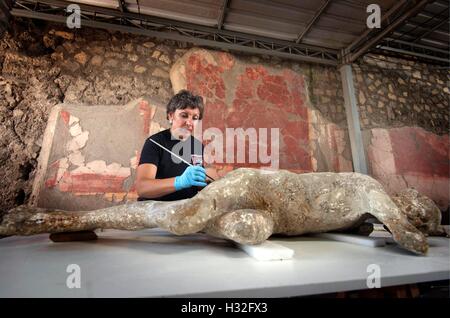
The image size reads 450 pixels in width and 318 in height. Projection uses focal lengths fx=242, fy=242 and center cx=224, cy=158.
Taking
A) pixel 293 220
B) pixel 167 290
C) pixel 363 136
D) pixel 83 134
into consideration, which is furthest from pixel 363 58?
pixel 167 290

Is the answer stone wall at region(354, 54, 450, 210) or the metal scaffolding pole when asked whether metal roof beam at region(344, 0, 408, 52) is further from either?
stone wall at region(354, 54, 450, 210)

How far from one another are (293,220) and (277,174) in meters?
0.31

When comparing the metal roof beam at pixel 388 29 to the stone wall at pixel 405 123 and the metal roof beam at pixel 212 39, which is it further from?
the stone wall at pixel 405 123

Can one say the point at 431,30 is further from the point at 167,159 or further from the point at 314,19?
the point at 167,159

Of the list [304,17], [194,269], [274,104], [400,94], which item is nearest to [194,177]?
[194,269]

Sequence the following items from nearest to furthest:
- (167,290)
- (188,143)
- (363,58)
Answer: (167,290) → (188,143) → (363,58)

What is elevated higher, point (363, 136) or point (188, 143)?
point (363, 136)

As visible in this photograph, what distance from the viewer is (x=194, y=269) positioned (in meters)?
1.01

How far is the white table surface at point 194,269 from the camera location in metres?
0.81

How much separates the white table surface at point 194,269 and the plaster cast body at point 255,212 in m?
0.12

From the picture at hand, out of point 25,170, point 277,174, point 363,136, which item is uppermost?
point 363,136

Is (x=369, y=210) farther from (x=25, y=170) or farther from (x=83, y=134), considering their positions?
(x=25, y=170)

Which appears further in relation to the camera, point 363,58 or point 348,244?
point 363,58

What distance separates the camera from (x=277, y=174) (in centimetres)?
155
